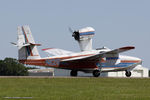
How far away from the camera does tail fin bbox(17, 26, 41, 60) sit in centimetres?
6077

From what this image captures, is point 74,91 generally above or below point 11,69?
below

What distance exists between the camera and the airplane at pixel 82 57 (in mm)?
60906

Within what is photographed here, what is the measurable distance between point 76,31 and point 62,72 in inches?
1469

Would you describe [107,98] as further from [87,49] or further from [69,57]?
[87,49]

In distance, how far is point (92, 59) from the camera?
62.8 metres

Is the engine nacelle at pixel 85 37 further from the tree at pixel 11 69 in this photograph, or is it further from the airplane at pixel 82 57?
the tree at pixel 11 69

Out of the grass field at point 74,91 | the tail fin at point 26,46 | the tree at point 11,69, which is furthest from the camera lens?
the tree at point 11,69

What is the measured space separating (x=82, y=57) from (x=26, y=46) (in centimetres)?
849

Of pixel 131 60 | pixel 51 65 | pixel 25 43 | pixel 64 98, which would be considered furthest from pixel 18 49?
pixel 64 98

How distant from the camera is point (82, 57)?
2453 inches

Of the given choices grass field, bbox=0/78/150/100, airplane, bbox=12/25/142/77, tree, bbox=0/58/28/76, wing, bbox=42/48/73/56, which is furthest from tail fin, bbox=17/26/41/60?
tree, bbox=0/58/28/76

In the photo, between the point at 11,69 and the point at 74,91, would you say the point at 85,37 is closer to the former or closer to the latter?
the point at 74,91

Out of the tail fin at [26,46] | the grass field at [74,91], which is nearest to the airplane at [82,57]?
the tail fin at [26,46]

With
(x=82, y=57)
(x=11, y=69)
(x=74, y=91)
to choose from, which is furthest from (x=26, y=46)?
(x=11, y=69)
